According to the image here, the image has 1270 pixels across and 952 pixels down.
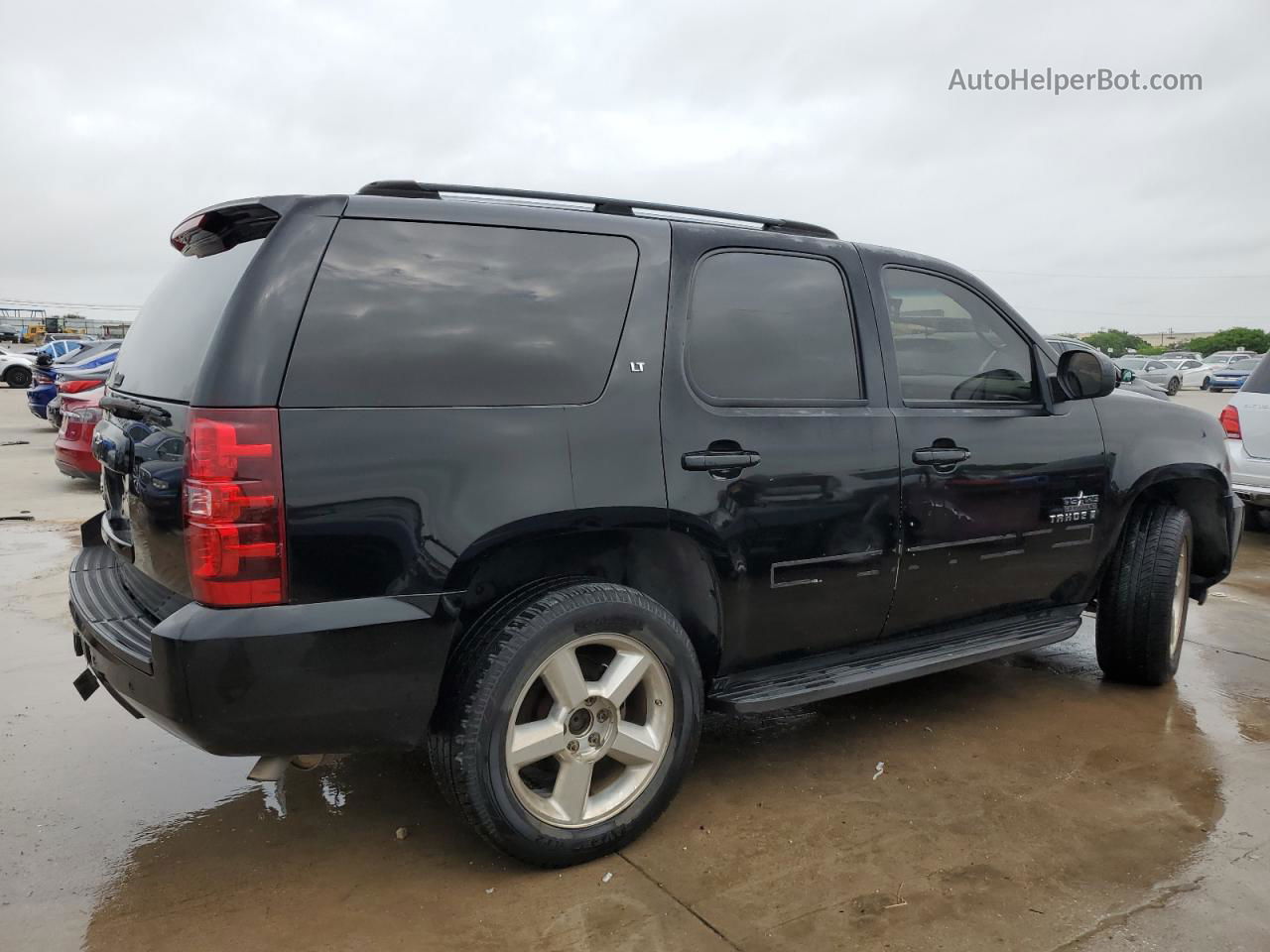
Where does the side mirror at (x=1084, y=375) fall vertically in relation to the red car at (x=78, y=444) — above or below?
above

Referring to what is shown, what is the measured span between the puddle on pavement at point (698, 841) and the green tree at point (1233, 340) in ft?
233

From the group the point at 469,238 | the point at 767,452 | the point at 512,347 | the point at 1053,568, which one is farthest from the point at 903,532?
the point at 469,238

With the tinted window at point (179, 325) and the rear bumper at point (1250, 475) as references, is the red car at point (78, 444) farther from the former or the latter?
the rear bumper at point (1250, 475)

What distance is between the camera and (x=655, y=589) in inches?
120

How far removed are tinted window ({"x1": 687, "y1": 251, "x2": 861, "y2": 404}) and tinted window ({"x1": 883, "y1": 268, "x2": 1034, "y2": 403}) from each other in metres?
0.27

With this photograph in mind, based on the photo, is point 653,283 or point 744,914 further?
point 653,283

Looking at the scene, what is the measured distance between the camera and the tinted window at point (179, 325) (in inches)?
102

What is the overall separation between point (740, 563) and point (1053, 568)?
64.8 inches

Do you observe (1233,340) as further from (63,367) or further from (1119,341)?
(63,367)

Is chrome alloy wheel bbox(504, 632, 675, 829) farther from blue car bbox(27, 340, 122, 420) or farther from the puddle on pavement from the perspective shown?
blue car bbox(27, 340, 122, 420)

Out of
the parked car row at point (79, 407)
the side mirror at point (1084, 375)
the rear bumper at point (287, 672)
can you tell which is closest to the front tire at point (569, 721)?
the rear bumper at point (287, 672)

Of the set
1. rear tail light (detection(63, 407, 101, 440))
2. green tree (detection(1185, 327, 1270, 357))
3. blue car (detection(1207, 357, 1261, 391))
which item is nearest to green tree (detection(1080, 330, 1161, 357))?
green tree (detection(1185, 327, 1270, 357))

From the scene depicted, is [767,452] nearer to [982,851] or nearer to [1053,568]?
[982,851]

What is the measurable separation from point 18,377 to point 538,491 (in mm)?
33951
